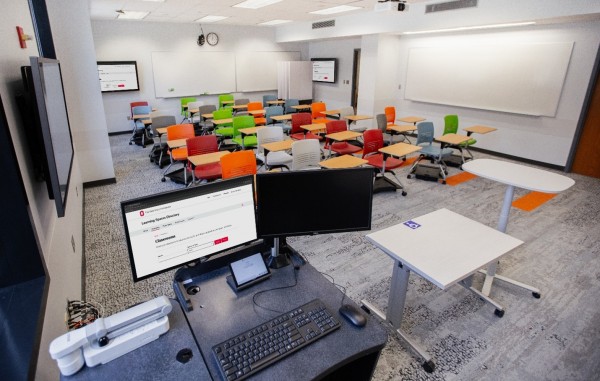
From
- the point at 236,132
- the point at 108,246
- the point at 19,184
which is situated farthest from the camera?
the point at 236,132

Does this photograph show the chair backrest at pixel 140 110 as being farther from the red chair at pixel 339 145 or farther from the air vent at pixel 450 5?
the air vent at pixel 450 5

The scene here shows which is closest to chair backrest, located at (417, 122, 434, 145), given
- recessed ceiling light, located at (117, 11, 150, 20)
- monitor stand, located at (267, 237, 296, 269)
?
monitor stand, located at (267, 237, 296, 269)

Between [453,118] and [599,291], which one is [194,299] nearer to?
[599,291]

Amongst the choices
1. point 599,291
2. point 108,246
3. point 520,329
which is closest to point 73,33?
point 108,246

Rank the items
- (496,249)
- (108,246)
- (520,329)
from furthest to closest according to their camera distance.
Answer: (108,246) → (520,329) → (496,249)

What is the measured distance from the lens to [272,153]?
5.32 metres

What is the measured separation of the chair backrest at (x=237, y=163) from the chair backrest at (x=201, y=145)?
112 cm

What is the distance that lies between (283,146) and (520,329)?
3.59m

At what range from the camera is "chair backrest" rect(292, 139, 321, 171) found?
4.55 meters

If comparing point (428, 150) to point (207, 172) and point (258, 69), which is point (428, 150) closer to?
point (207, 172)

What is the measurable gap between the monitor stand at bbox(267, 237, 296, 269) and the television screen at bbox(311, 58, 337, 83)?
997 cm

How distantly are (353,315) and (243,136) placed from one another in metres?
5.29

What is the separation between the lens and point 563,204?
16.1 feet

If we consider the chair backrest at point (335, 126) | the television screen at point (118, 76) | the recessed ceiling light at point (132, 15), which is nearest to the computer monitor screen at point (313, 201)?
the chair backrest at point (335, 126)
